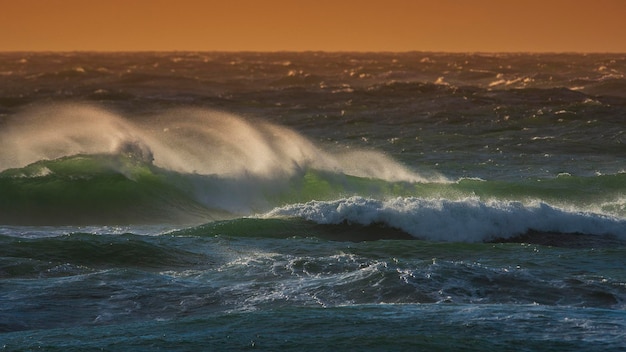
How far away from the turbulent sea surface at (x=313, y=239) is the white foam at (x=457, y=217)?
5 cm

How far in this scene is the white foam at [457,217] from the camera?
23781 mm

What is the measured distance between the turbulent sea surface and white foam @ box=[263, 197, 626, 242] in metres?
0.05

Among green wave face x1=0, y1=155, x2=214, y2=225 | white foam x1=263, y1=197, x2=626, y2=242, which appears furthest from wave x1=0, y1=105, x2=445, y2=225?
white foam x1=263, y1=197, x2=626, y2=242

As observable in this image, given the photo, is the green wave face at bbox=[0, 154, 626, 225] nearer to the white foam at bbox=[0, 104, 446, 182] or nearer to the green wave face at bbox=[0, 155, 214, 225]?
the green wave face at bbox=[0, 155, 214, 225]

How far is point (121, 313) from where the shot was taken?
1487cm

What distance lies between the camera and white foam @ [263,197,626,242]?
23.8m

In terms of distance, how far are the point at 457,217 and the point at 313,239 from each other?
3800 millimetres

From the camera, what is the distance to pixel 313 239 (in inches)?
864

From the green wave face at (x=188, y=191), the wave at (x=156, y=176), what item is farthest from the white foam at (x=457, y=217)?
the wave at (x=156, y=176)

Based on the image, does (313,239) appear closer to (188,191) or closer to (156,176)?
(188,191)

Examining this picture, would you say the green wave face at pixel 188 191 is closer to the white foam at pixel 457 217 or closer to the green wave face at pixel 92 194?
the green wave face at pixel 92 194

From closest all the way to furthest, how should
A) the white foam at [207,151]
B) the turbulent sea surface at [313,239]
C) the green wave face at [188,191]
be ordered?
1. the turbulent sea surface at [313,239]
2. the green wave face at [188,191]
3. the white foam at [207,151]

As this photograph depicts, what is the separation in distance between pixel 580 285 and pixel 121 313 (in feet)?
22.1

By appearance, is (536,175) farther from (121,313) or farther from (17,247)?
(121,313)
